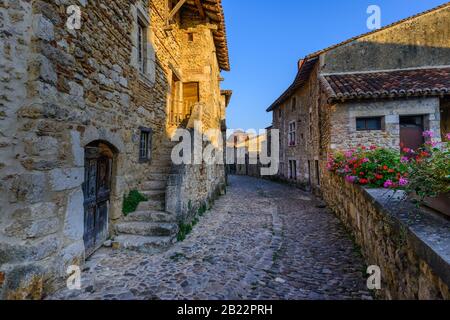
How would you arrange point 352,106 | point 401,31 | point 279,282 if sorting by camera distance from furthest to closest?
point 401,31 < point 352,106 < point 279,282

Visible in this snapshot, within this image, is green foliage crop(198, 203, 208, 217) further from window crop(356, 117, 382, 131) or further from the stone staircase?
window crop(356, 117, 382, 131)

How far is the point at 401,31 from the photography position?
973cm

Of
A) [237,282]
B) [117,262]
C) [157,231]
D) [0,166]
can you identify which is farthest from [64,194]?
[237,282]

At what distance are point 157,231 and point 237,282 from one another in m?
1.87

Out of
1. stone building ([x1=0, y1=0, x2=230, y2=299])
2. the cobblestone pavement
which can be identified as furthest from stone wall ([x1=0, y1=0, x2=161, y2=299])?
the cobblestone pavement

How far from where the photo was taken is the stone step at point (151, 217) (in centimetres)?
462

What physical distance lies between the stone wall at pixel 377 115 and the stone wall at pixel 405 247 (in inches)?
197

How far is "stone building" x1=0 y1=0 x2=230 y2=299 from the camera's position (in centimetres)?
257

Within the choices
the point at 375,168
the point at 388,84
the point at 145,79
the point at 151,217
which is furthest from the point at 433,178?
the point at 388,84

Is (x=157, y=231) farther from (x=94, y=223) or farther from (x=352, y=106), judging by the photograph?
(x=352, y=106)

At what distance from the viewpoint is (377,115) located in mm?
8266

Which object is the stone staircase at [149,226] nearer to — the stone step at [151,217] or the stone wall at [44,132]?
the stone step at [151,217]

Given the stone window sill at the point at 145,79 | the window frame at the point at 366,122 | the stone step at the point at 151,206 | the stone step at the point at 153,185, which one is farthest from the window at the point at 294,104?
the stone step at the point at 151,206

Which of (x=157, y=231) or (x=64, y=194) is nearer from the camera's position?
(x=64, y=194)
